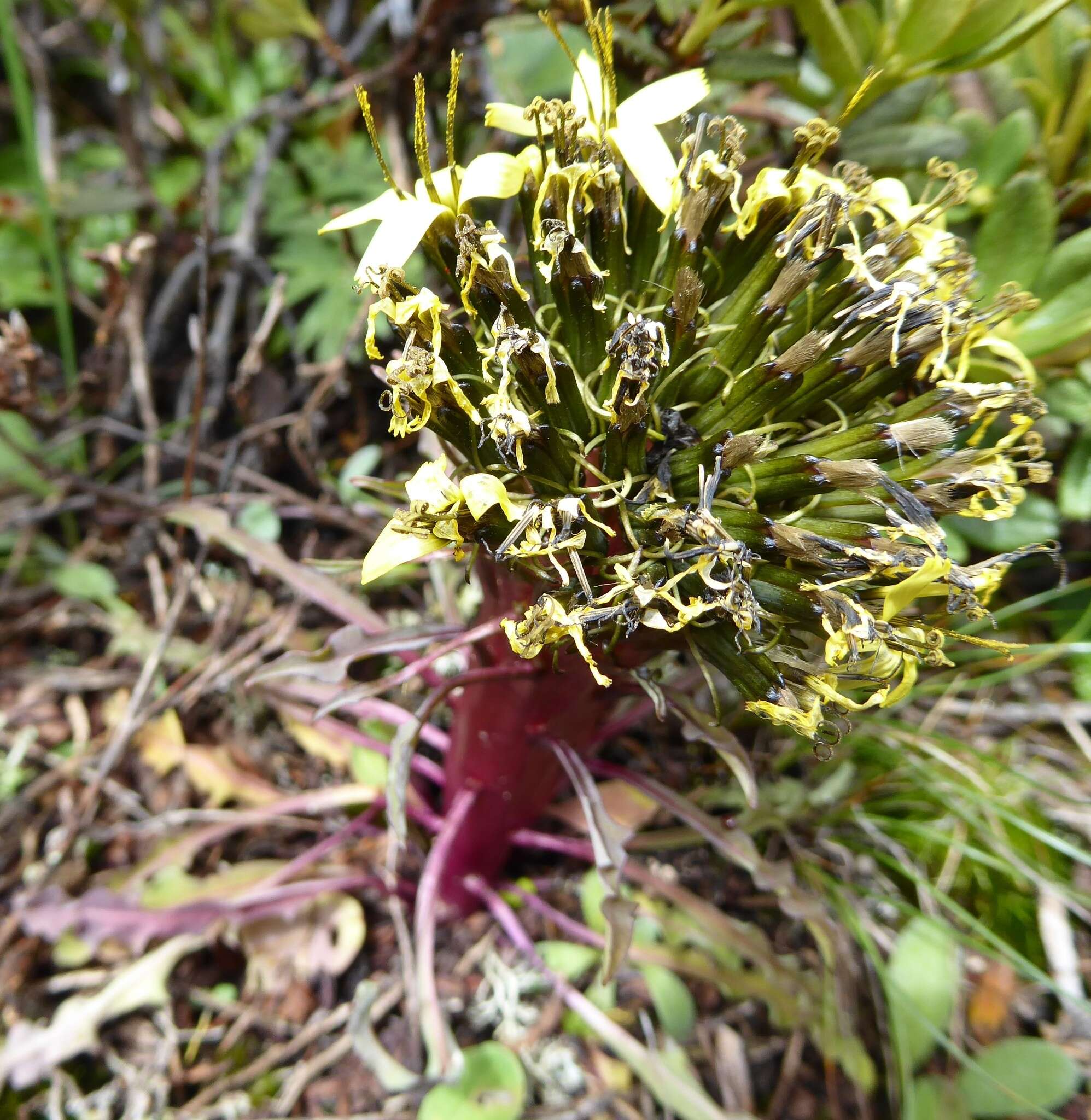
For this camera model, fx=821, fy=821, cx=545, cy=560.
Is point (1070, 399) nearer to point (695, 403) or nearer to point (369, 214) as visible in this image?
point (695, 403)

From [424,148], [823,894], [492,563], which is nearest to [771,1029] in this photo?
[823,894]

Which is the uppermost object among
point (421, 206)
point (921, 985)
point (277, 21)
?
point (277, 21)

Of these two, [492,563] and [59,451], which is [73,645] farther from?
[492,563]

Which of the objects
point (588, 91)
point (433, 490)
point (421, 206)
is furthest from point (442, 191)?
point (433, 490)

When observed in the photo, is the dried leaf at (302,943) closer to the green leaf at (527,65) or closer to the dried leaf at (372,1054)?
the dried leaf at (372,1054)

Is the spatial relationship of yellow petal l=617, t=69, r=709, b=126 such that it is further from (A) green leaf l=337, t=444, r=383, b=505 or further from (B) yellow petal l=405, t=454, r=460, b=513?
(A) green leaf l=337, t=444, r=383, b=505

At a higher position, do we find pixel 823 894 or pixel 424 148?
pixel 424 148

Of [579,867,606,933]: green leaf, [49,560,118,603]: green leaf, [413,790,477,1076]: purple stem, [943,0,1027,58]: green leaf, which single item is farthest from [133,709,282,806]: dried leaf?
[943,0,1027,58]: green leaf
